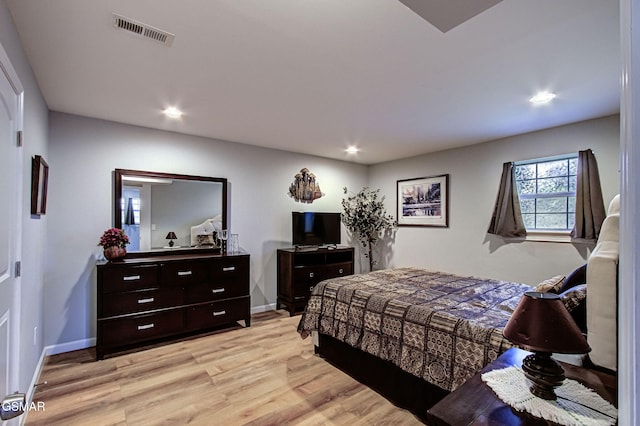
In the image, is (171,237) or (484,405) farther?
(171,237)

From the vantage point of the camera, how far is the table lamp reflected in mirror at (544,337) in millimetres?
1116

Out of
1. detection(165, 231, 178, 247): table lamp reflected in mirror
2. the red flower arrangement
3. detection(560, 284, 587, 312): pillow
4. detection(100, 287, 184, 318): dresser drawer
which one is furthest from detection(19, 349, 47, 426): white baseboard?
detection(560, 284, 587, 312): pillow

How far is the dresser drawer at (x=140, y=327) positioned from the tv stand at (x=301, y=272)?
4.97ft

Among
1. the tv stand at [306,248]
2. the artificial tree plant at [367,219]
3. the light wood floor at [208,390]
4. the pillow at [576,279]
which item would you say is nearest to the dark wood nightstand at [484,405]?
the pillow at [576,279]

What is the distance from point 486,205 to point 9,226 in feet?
15.5

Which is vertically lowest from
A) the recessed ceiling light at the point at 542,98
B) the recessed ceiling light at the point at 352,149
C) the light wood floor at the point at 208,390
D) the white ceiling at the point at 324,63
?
the light wood floor at the point at 208,390

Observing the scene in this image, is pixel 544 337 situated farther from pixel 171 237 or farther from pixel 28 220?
pixel 171 237

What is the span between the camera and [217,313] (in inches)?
148

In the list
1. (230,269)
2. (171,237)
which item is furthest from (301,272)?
(171,237)

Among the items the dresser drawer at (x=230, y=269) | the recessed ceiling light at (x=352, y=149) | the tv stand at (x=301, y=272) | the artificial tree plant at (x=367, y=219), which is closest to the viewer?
the dresser drawer at (x=230, y=269)

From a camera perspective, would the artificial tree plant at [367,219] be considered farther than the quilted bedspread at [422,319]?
Yes

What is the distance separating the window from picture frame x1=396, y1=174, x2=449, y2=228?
1012 mm

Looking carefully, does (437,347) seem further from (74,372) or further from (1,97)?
(74,372)

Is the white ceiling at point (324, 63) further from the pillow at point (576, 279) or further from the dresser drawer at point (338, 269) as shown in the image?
the dresser drawer at point (338, 269)
